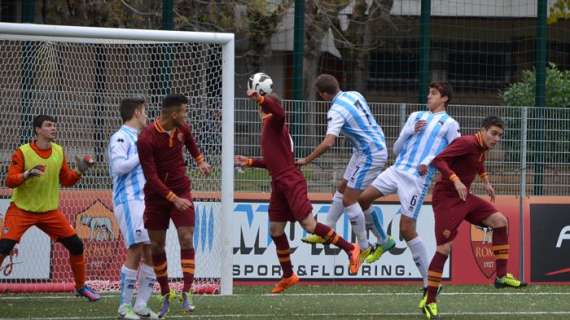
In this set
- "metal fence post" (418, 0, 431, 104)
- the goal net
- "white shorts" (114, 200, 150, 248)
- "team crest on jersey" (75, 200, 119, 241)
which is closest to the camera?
"white shorts" (114, 200, 150, 248)

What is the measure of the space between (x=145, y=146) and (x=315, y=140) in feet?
17.3

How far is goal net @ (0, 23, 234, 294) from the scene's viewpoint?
1423 cm

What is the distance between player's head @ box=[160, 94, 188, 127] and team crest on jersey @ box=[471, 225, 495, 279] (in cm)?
637

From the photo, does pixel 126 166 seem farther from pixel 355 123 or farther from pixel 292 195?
pixel 355 123

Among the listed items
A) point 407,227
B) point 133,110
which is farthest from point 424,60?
point 133,110

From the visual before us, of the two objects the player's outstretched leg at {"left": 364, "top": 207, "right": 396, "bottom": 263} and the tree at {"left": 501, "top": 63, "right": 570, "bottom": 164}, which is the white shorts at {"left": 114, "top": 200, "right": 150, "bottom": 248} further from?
the tree at {"left": 501, "top": 63, "right": 570, "bottom": 164}

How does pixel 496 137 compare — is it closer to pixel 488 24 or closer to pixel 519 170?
pixel 519 170

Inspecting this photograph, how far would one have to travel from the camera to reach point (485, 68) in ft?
88.6

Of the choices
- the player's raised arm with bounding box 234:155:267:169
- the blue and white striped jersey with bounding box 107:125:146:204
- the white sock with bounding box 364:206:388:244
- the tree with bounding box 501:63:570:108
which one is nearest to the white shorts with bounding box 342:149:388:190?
the white sock with bounding box 364:206:388:244

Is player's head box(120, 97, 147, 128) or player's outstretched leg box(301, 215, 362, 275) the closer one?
player's head box(120, 97, 147, 128)

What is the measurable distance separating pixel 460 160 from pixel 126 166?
10.3ft

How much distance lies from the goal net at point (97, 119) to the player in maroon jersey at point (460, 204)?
3320mm

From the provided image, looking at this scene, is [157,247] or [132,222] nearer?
[157,247]

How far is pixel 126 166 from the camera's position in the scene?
1155cm
